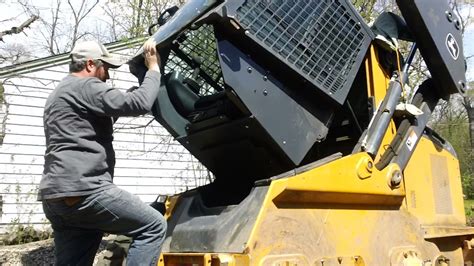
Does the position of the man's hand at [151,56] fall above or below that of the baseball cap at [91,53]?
below

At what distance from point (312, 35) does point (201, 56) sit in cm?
85

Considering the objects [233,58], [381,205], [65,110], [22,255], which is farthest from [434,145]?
[22,255]

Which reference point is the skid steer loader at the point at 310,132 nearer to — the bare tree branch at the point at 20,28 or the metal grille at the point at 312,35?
the metal grille at the point at 312,35

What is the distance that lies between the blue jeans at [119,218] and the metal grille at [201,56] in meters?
1.24

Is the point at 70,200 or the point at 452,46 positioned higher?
the point at 70,200

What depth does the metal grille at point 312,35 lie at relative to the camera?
11.2 feet

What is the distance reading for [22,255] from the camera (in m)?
5.79

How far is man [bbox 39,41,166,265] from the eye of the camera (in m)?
3.04

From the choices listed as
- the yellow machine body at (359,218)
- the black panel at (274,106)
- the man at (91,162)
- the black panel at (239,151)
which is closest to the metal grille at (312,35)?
the black panel at (274,106)

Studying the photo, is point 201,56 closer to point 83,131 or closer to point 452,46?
point 83,131

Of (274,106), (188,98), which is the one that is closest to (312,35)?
(274,106)

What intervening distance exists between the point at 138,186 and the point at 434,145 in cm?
646

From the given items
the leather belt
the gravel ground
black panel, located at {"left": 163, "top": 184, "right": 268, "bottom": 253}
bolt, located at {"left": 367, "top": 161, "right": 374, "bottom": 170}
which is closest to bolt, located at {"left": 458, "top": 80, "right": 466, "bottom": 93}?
bolt, located at {"left": 367, "top": 161, "right": 374, "bottom": 170}

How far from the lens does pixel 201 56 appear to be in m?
4.09
